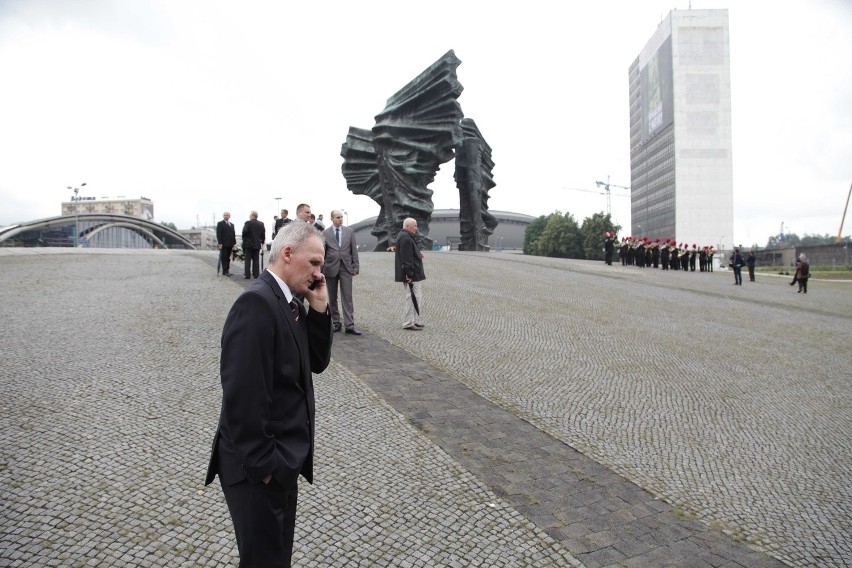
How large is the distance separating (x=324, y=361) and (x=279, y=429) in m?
0.45

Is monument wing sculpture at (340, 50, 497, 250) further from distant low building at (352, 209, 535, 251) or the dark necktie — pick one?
distant low building at (352, 209, 535, 251)

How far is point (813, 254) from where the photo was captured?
51.2m

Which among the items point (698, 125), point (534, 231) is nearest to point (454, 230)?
point (534, 231)

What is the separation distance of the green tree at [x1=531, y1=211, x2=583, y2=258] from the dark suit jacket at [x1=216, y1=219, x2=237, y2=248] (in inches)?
2317

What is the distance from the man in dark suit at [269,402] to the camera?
2.07m

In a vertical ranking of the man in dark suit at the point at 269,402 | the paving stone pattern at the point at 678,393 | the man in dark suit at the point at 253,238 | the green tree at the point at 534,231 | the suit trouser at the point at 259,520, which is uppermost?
the green tree at the point at 534,231

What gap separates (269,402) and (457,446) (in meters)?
2.92

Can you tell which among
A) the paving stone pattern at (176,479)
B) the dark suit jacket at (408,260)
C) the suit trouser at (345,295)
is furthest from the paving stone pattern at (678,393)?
the dark suit jacket at (408,260)

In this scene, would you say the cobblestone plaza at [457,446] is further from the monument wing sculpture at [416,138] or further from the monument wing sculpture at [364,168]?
the monument wing sculpture at [364,168]

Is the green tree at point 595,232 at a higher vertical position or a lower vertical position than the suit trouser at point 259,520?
higher

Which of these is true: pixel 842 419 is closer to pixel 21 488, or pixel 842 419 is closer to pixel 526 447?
pixel 526 447

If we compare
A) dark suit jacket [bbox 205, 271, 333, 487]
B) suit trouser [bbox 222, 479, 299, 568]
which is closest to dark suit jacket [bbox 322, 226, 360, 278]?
dark suit jacket [bbox 205, 271, 333, 487]

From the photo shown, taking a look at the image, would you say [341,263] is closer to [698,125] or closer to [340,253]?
[340,253]

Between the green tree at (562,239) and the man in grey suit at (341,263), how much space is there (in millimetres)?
63405
